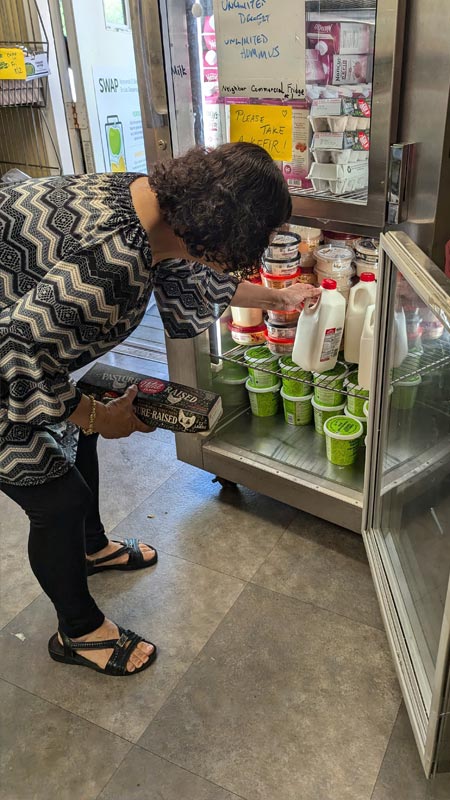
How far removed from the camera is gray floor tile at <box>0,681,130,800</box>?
1401 mm

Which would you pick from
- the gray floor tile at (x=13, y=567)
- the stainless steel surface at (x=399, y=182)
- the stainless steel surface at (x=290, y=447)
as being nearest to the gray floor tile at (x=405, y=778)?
the stainless steel surface at (x=290, y=447)

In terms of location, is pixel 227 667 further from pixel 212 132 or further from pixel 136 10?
pixel 136 10

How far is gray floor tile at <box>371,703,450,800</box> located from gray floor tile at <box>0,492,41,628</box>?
3.53 ft

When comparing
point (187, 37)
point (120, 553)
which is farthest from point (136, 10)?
point (120, 553)

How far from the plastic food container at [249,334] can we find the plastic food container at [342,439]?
370 millimetres

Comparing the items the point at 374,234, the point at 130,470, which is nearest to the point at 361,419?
the point at 374,234

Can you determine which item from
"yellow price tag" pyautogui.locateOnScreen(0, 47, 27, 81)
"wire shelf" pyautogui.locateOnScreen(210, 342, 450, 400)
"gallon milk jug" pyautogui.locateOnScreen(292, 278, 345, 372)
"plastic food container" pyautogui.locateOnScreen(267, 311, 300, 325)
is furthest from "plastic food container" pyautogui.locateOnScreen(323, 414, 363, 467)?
"yellow price tag" pyautogui.locateOnScreen(0, 47, 27, 81)

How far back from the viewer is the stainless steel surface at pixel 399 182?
1.36 metres

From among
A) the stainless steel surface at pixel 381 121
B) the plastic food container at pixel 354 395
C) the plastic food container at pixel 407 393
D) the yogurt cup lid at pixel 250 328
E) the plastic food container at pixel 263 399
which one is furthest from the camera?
the plastic food container at pixel 263 399

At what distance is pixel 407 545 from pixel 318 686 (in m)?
0.42

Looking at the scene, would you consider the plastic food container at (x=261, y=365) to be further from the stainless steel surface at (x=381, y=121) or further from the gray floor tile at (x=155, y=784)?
the gray floor tile at (x=155, y=784)

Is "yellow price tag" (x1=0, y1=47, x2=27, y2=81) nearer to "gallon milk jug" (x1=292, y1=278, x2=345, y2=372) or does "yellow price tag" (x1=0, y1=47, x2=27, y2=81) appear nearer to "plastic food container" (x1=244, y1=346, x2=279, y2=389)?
"plastic food container" (x1=244, y1=346, x2=279, y2=389)

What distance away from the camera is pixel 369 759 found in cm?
142

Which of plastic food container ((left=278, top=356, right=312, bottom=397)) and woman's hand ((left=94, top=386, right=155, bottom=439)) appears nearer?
woman's hand ((left=94, top=386, right=155, bottom=439))
